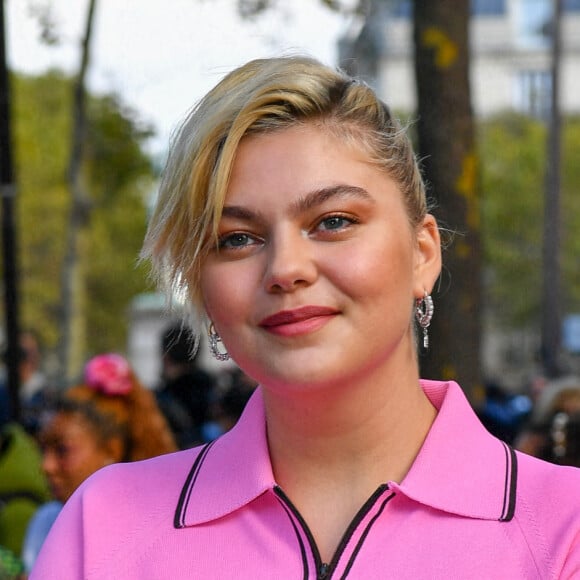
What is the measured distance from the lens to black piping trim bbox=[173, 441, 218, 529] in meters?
1.89

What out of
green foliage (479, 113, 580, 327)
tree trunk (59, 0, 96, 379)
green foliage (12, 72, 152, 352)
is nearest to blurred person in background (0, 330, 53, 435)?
tree trunk (59, 0, 96, 379)

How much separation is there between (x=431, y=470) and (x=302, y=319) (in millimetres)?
293

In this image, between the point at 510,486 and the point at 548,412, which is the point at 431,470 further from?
the point at 548,412

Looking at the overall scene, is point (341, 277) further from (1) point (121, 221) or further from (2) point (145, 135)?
(1) point (121, 221)

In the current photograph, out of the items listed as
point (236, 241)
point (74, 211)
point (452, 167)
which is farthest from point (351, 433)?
point (74, 211)

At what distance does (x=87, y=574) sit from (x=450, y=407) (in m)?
0.60

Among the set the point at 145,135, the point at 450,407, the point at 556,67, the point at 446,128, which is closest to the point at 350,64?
the point at 450,407

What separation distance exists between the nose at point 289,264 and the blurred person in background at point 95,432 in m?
A: 2.89

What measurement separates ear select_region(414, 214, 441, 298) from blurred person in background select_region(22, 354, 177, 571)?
2.79 metres

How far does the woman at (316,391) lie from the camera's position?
5.73ft

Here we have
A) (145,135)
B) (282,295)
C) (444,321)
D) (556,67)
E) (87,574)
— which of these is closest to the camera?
(282,295)

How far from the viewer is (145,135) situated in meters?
13.9

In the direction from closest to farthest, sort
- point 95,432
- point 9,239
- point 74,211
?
1. point 95,432
2. point 9,239
3. point 74,211

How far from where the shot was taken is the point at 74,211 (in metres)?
15.9
